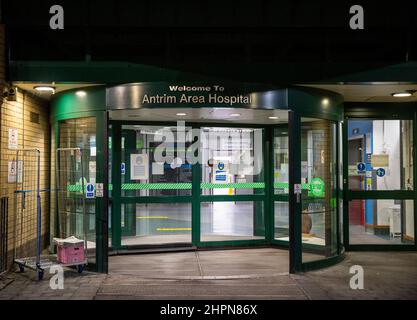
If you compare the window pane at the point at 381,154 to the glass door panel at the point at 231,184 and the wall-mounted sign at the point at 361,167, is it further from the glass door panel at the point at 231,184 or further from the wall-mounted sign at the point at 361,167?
the glass door panel at the point at 231,184

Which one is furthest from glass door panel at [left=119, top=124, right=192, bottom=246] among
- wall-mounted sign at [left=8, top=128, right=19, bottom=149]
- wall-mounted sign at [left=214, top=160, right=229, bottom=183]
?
wall-mounted sign at [left=8, top=128, right=19, bottom=149]

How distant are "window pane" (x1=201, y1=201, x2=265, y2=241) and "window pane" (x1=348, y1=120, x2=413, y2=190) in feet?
7.03

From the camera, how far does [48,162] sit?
9.48 meters

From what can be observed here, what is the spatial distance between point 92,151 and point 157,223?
222cm

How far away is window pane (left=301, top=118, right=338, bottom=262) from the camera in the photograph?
27.5 ft

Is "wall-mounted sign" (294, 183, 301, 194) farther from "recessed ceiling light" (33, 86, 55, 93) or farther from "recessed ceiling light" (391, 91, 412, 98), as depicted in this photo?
"recessed ceiling light" (33, 86, 55, 93)

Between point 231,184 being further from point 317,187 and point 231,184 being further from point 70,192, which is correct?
point 70,192

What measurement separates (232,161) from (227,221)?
1230 millimetres

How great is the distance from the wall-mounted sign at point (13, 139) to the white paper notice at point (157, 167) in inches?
107

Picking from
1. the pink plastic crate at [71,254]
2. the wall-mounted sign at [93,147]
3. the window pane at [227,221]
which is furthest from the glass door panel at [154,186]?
the pink plastic crate at [71,254]

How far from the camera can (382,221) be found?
9922 millimetres

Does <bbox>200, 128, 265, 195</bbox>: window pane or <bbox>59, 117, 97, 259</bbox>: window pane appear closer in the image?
<bbox>59, 117, 97, 259</bbox>: window pane
